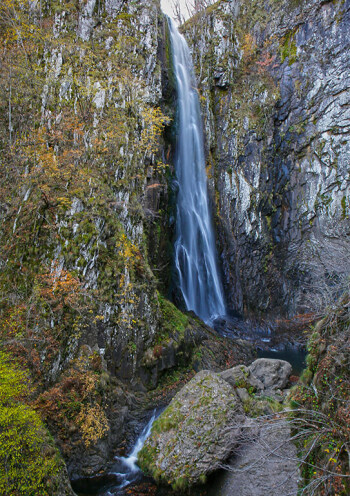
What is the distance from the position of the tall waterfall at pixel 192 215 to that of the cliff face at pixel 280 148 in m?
0.85

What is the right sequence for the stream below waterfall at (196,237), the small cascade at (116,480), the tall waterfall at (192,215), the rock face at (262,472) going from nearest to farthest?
the rock face at (262,472) → the small cascade at (116,480) → the stream below waterfall at (196,237) → the tall waterfall at (192,215)

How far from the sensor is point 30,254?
8656 mm

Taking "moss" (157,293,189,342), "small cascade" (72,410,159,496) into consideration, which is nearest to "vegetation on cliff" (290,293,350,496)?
"small cascade" (72,410,159,496)

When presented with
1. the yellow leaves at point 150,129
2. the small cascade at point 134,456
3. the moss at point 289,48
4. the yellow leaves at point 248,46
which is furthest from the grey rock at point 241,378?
the yellow leaves at point 248,46

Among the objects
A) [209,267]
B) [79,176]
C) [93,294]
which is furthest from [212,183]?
[93,294]

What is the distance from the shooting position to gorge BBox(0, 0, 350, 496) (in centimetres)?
623

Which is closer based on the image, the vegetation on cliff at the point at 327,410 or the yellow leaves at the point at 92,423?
the vegetation on cliff at the point at 327,410

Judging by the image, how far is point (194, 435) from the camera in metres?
Result: 6.40

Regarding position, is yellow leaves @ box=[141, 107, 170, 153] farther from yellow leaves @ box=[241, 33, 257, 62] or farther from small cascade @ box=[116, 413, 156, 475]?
yellow leaves @ box=[241, 33, 257, 62]

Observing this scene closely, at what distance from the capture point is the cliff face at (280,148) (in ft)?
52.8

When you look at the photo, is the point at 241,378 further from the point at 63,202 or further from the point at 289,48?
the point at 289,48

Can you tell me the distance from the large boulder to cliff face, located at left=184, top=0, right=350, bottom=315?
1039 centimetres

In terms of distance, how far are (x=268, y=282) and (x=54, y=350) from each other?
1320 centimetres

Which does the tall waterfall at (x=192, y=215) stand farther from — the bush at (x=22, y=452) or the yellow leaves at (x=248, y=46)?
the bush at (x=22, y=452)
